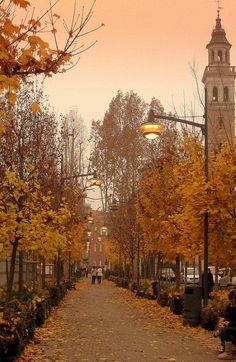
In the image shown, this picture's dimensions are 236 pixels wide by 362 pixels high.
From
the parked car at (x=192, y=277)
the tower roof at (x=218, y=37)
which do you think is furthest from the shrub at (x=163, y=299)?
the tower roof at (x=218, y=37)

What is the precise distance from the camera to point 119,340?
14000 millimetres

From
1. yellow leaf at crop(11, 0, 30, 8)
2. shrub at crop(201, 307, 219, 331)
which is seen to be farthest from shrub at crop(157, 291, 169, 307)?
yellow leaf at crop(11, 0, 30, 8)

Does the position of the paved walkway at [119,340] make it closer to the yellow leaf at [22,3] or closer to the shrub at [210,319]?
the shrub at [210,319]

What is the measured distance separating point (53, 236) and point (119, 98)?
144 feet

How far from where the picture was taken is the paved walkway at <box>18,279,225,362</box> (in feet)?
37.7

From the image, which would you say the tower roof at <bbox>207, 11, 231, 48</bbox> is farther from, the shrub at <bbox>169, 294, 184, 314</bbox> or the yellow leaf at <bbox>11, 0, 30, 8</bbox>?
the yellow leaf at <bbox>11, 0, 30, 8</bbox>

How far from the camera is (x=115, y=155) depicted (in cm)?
5653

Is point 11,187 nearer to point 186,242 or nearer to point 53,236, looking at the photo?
point 53,236

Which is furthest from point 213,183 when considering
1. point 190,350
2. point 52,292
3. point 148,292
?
point 148,292

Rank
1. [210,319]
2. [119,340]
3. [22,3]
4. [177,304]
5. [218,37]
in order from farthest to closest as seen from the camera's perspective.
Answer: [218,37]
[177,304]
[210,319]
[119,340]
[22,3]

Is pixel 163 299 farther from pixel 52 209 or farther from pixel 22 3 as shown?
pixel 22 3

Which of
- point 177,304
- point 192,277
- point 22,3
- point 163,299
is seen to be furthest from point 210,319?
point 192,277

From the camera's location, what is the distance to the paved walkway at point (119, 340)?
1149cm

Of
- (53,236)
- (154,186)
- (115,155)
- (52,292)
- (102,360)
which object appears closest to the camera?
(102,360)
